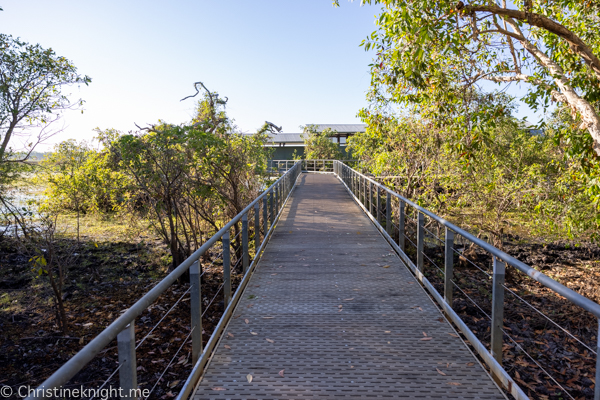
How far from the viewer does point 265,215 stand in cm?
865

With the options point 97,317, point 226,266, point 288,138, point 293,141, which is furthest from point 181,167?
point 288,138

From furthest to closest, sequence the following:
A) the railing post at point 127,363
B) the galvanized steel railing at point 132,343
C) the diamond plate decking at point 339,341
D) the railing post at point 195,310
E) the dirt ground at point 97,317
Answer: the dirt ground at point 97,317, the railing post at point 195,310, the diamond plate decking at point 339,341, the railing post at point 127,363, the galvanized steel railing at point 132,343

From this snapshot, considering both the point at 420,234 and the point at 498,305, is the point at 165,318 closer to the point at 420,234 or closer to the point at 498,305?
the point at 420,234

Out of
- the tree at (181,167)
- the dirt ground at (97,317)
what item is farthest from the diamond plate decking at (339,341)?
A: the tree at (181,167)

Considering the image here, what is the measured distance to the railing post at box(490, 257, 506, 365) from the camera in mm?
3062

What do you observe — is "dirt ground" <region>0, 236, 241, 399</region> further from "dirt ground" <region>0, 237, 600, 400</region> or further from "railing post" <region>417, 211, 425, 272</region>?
"railing post" <region>417, 211, 425, 272</region>

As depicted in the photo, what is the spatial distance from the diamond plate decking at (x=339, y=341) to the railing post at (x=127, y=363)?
878mm

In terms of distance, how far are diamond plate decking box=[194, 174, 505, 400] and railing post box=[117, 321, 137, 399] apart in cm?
88

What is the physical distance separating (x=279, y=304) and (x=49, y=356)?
5134 millimetres

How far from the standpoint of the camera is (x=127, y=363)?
214cm

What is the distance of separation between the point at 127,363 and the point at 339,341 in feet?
6.81

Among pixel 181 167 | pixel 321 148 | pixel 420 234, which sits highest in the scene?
pixel 321 148

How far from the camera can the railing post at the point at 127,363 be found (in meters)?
2.14

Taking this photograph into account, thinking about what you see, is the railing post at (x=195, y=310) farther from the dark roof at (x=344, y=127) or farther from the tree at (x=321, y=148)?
the dark roof at (x=344, y=127)
